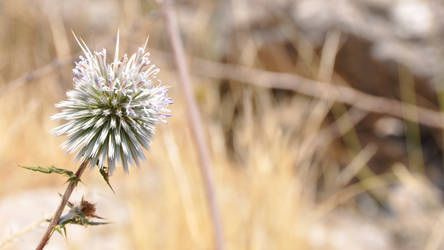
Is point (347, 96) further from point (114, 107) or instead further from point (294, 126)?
point (114, 107)

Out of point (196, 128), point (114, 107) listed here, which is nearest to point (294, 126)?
point (196, 128)

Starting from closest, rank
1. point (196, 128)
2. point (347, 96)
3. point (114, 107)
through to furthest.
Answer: point (114, 107), point (196, 128), point (347, 96)

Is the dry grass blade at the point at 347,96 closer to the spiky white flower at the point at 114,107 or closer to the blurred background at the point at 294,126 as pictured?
the blurred background at the point at 294,126

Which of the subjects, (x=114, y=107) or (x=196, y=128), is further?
(x=196, y=128)

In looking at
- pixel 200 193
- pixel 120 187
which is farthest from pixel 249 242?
pixel 120 187

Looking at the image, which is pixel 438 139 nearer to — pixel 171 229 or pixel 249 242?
pixel 249 242
